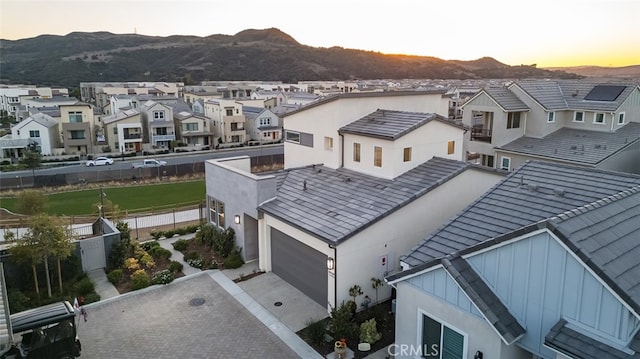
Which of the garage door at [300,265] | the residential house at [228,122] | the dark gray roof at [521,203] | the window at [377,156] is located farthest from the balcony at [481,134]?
the residential house at [228,122]

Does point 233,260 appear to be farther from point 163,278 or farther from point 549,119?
point 549,119

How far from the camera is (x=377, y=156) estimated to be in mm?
19359

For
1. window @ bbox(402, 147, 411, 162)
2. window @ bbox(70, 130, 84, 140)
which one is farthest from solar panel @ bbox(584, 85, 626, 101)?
window @ bbox(70, 130, 84, 140)

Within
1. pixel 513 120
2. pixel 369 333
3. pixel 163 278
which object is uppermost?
pixel 513 120

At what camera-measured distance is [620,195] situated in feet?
34.2

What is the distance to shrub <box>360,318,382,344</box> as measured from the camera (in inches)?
530

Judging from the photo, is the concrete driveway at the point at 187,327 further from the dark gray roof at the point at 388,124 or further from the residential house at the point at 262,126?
the residential house at the point at 262,126

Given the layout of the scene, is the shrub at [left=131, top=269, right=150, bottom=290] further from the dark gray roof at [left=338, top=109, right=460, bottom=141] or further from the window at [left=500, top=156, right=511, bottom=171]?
the window at [left=500, top=156, right=511, bottom=171]

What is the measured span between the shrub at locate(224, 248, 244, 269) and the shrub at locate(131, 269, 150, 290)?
135 inches

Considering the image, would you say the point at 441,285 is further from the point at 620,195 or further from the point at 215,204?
the point at 215,204

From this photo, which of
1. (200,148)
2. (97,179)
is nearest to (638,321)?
(97,179)

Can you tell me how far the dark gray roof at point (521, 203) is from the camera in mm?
11234

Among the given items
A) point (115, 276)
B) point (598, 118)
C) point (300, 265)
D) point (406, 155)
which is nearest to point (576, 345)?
point (300, 265)

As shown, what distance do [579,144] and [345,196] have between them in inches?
748
